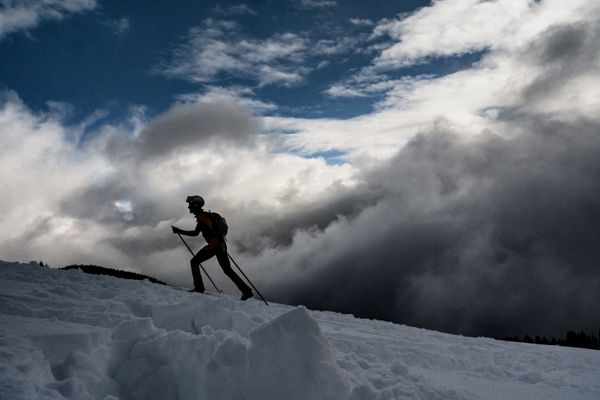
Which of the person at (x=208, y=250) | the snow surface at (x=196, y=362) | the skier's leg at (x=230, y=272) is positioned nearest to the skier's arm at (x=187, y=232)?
the person at (x=208, y=250)

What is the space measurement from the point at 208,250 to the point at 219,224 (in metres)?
0.68

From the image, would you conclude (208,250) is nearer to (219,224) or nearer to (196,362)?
(219,224)

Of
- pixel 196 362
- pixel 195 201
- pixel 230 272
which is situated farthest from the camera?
pixel 195 201

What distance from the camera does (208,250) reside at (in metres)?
10.6

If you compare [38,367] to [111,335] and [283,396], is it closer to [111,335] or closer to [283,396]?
[111,335]

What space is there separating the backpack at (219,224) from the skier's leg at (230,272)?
0.40 m

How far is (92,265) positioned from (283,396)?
1596 cm

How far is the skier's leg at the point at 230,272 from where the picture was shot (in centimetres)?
1041

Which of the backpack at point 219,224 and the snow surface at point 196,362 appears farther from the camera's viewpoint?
the backpack at point 219,224

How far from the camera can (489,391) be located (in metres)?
5.11

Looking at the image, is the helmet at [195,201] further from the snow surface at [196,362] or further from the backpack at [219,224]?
the snow surface at [196,362]

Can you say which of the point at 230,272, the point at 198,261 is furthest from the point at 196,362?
the point at 198,261

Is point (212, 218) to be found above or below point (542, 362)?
above

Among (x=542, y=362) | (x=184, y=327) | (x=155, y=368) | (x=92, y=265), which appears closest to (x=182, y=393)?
(x=155, y=368)
